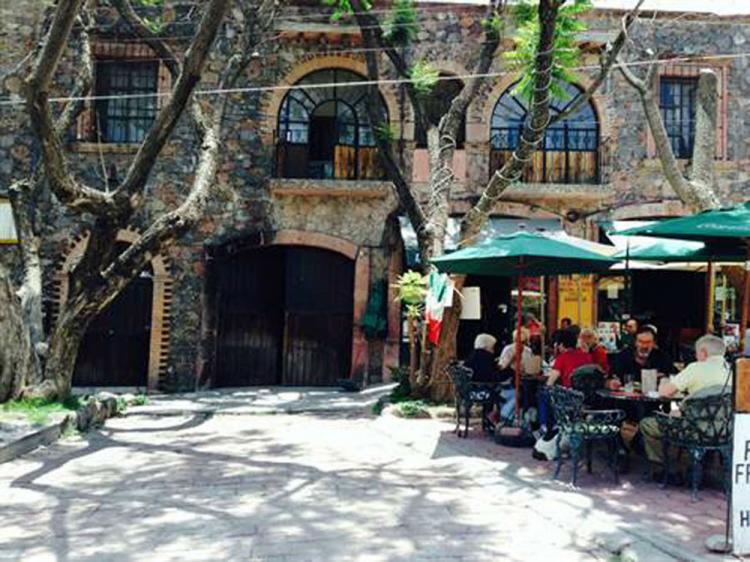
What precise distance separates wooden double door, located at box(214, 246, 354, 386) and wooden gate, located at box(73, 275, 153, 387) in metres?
1.49

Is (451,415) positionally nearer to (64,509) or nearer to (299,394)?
(299,394)

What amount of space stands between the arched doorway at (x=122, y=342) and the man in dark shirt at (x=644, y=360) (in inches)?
377

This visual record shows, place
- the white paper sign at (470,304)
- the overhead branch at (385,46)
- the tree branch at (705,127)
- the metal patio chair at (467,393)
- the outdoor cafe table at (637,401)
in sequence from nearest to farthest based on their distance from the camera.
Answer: the outdoor cafe table at (637,401)
the metal patio chair at (467,393)
the white paper sign at (470,304)
the tree branch at (705,127)
the overhead branch at (385,46)

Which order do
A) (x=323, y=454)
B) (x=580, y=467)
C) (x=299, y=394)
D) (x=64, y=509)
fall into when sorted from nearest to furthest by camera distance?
(x=64, y=509) < (x=580, y=467) < (x=323, y=454) < (x=299, y=394)

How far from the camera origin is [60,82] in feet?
43.9

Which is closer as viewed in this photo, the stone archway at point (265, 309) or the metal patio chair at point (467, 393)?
the metal patio chair at point (467, 393)

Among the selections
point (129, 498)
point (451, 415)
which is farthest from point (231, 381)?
point (129, 498)

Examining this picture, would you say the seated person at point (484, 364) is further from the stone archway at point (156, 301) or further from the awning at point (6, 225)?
the awning at point (6, 225)

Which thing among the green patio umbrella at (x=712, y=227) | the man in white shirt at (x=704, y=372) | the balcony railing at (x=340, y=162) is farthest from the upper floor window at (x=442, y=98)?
the man in white shirt at (x=704, y=372)

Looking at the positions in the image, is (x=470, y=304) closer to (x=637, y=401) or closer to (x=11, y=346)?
(x=637, y=401)

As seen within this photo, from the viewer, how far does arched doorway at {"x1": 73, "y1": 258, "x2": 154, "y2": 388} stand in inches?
525

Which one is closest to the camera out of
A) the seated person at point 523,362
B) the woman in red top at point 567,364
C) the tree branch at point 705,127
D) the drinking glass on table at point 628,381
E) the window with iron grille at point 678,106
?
the drinking glass on table at point 628,381

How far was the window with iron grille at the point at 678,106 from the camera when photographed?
1409cm

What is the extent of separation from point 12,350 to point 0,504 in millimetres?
3853
